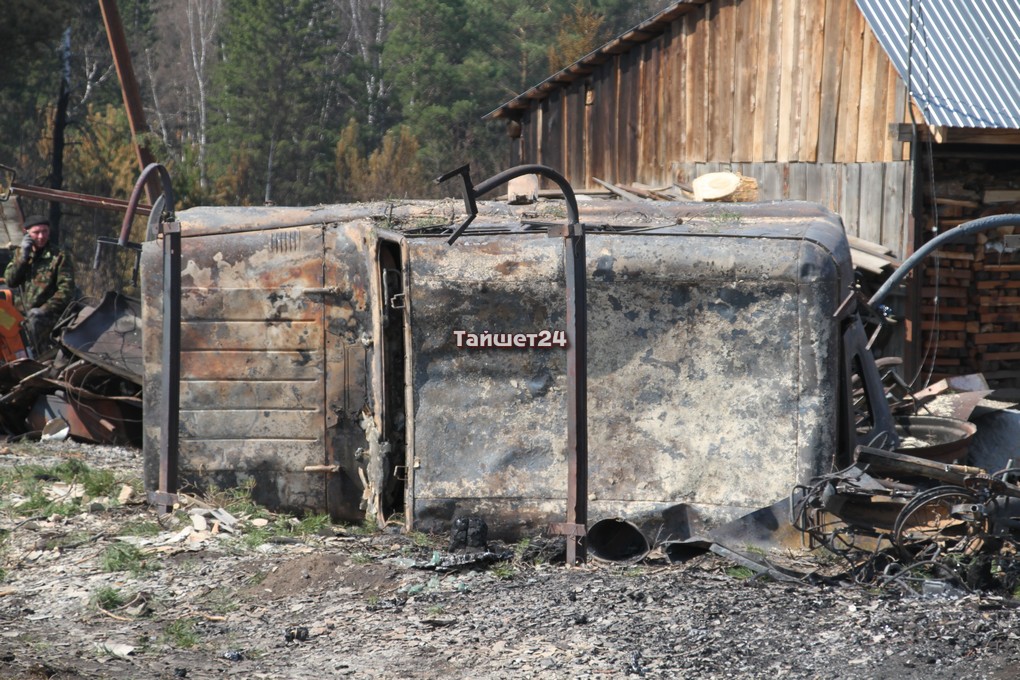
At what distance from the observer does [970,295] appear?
1331 cm

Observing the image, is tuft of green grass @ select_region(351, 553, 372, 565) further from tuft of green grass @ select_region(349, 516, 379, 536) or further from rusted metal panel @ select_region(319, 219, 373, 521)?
rusted metal panel @ select_region(319, 219, 373, 521)

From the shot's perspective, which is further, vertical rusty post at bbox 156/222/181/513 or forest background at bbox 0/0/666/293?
forest background at bbox 0/0/666/293

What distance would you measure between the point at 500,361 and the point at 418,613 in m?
1.84

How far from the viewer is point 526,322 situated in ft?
24.4

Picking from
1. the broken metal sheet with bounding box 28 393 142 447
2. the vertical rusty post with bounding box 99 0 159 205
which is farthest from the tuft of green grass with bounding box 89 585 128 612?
the vertical rusty post with bounding box 99 0 159 205

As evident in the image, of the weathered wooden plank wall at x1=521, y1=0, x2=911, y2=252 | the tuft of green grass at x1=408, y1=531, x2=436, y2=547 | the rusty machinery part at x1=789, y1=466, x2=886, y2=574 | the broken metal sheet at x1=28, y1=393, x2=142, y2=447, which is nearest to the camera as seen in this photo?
the rusty machinery part at x1=789, y1=466, x2=886, y2=574

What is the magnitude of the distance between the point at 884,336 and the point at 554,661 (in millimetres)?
8313

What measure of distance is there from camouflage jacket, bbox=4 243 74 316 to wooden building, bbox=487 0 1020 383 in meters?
7.80

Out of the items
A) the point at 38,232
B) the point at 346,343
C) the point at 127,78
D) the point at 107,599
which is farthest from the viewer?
the point at 127,78

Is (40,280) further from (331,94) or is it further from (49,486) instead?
(331,94)

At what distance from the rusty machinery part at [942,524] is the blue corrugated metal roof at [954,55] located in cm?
637

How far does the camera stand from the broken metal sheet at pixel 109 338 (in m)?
10.2

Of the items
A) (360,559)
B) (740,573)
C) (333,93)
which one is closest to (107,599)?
(360,559)

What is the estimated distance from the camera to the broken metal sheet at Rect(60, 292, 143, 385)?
33.4 ft
